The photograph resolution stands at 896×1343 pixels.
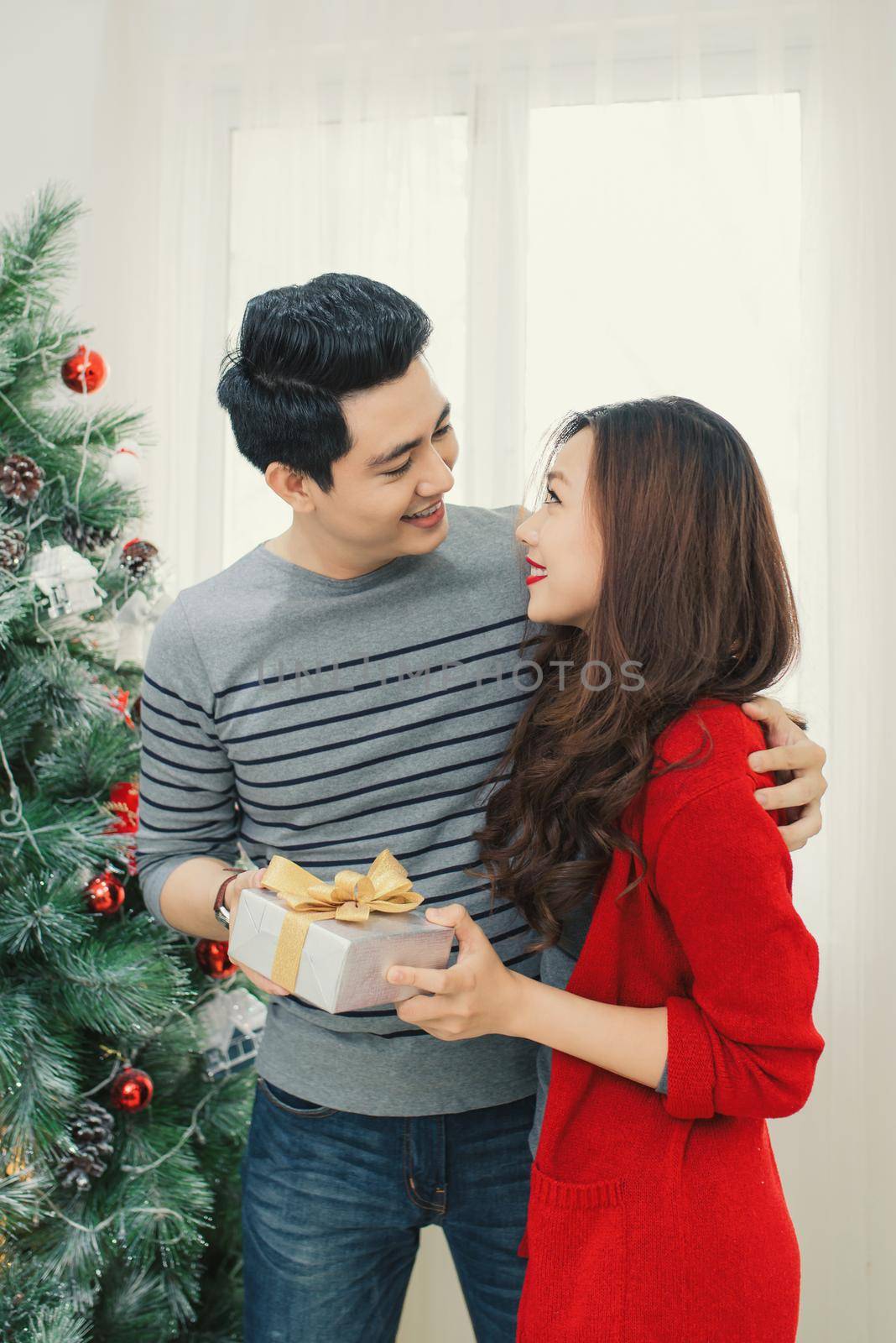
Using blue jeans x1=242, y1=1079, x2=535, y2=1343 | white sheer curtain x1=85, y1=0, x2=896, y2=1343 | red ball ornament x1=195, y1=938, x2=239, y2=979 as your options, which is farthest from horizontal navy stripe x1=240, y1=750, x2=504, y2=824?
white sheer curtain x1=85, y1=0, x2=896, y2=1343

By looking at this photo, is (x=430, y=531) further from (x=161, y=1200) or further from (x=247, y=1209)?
(x=161, y=1200)

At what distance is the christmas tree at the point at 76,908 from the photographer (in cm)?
139

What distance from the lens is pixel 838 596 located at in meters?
1.97

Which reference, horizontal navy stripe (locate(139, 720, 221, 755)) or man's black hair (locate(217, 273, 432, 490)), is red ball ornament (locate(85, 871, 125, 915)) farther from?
man's black hair (locate(217, 273, 432, 490))

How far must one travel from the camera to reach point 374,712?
3.91 ft

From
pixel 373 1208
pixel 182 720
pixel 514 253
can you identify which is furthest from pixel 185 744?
pixel 514 253

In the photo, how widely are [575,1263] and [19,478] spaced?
1.12 meters

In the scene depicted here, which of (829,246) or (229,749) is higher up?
(829,246)

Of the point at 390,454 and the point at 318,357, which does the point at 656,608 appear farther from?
the point at 318,357

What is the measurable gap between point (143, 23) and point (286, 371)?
1463 mm

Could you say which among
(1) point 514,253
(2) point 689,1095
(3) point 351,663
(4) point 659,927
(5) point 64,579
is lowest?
(2) point 689,1095

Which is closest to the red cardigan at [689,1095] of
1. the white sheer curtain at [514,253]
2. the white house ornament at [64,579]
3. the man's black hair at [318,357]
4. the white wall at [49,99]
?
the man's black hair at [318,357]

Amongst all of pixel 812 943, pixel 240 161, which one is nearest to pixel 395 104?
pixel 240 161

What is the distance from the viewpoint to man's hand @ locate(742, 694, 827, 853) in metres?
0.94
